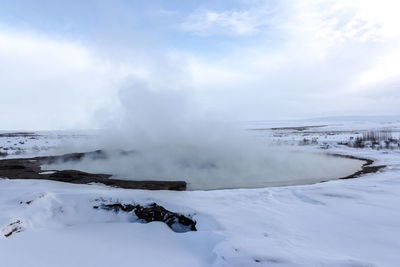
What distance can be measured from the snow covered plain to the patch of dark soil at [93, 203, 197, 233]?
14 cm

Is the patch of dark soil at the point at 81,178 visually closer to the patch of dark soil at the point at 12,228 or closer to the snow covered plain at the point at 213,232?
the snow covered plain at the point at 213,232

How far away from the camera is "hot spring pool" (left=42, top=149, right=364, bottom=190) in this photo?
8.62 metres

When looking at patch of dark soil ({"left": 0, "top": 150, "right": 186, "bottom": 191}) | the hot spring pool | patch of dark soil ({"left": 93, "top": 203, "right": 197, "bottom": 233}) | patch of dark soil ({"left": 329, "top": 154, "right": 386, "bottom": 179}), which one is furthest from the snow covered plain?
patch of dark soil ({"left": 329, "top": 154, "right": 386, "bottom": 179})

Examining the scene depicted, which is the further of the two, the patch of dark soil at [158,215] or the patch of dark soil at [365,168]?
the patch of dark soil at [365,168]

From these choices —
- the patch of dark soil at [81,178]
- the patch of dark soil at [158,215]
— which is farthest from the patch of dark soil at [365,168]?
the patch of dark soil at [158,215]

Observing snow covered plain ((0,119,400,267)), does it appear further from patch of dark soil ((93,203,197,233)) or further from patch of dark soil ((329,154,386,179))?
patch of dark soil ((329,154,386,179))

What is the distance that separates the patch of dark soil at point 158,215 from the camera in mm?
Result: 4195

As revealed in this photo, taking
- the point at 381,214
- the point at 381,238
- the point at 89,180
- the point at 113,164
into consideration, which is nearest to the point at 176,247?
the point at 381,238

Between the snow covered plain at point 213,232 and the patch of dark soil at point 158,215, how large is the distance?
0.14 meters

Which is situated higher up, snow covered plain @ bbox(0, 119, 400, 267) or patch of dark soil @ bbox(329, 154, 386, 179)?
snow covered plain @ bbox(0, 119, 400, 267)

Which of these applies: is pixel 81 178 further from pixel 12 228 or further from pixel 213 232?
pixel 213 232

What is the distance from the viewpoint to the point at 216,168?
34.4 feet

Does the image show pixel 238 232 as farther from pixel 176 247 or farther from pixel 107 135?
pixel 107 135

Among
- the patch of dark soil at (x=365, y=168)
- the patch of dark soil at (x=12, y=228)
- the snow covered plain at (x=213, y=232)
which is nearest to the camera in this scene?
the snow covered plain at (x=213, y=232)
